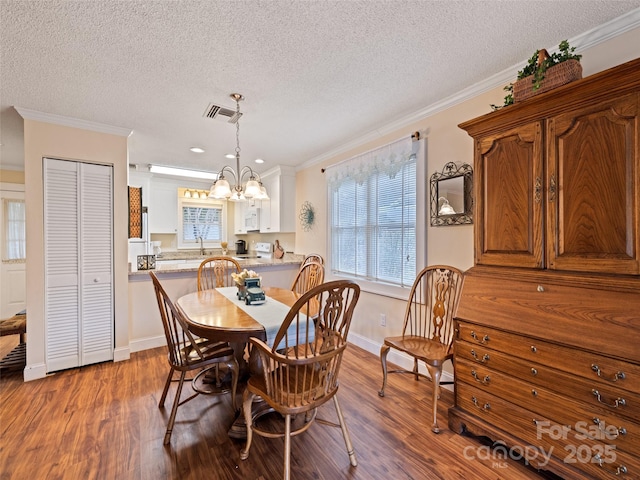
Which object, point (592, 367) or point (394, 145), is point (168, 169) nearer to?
point (394, 145)

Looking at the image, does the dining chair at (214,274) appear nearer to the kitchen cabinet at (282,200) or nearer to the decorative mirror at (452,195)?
the kitchen cabinet at (282,200)

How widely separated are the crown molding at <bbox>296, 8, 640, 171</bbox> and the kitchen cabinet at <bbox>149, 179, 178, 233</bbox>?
11.4ft

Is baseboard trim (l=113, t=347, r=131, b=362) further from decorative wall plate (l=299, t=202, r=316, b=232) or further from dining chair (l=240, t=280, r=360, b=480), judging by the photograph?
decorative wall plate (l=299, t=202, r=316, b=232)

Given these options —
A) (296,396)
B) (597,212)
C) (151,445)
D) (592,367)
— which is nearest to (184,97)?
(296,396)

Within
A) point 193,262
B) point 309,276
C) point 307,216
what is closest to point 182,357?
point 309,276

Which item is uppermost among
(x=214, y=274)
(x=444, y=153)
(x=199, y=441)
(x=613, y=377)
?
(x=444, y=153)

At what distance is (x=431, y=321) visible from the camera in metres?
2.50

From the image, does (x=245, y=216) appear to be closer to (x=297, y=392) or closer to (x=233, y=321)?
(x=233, y=321)

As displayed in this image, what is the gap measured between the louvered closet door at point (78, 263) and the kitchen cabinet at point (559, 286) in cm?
331

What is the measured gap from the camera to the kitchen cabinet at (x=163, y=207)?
17.2 ft

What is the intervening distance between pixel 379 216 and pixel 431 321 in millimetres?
1184

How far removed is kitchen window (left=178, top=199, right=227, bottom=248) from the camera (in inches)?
228

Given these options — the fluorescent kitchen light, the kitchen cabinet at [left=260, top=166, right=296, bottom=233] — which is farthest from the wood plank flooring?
the fluorescent kitchen light

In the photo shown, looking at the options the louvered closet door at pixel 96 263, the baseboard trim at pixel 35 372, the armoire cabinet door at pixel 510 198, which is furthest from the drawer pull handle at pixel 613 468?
the baseboard trim at pixel 35 372
